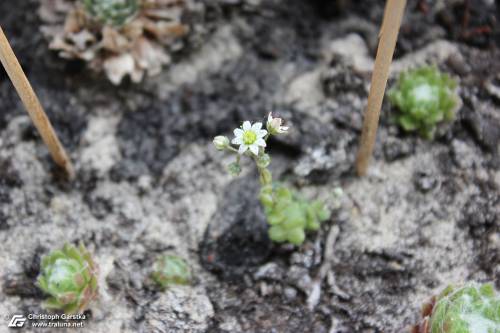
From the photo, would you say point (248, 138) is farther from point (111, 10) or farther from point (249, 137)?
point (111, 10)

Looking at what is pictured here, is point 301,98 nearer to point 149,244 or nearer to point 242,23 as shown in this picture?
point 242,23

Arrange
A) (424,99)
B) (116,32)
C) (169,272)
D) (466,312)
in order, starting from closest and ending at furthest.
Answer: (466,312)
(169,272)
(424,99)
(116,32)

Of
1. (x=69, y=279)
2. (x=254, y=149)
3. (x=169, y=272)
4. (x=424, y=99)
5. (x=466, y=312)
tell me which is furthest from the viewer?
(x=424, y=99)

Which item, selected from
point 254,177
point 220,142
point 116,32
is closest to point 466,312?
point 220,142

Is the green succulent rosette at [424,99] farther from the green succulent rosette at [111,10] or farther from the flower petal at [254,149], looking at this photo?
the green succulent rosette at [111,10]

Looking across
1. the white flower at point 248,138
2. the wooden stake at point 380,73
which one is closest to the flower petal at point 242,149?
the white flower at point 248,138
